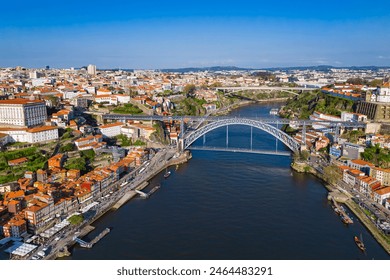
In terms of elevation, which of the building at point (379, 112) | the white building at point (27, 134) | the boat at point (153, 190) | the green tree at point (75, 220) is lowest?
the boat at point (153, 190)

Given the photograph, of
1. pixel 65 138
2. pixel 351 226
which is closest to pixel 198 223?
pixel 351 226

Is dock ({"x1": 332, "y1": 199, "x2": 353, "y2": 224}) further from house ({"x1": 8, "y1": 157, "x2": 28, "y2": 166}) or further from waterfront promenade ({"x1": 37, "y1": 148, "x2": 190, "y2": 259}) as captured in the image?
house ({"x1": 8, "y1": 157, "x2": 28, "y2": 166})

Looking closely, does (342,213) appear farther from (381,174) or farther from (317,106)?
(317,106)

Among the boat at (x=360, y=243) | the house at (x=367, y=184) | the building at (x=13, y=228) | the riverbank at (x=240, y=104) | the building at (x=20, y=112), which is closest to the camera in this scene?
the boat at (x=360, y=243)

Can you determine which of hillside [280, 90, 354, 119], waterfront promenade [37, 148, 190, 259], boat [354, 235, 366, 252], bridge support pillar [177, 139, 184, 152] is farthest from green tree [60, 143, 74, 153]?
hillside [280, 90, 354, 119]

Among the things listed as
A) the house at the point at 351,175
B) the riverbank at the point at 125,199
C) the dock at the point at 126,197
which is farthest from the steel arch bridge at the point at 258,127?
the dock at the point at 126,197

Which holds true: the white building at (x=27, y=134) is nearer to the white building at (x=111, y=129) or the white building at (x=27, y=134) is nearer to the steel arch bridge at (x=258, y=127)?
the white building at (x=111, y=129)

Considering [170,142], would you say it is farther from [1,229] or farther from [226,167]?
[1,229]
